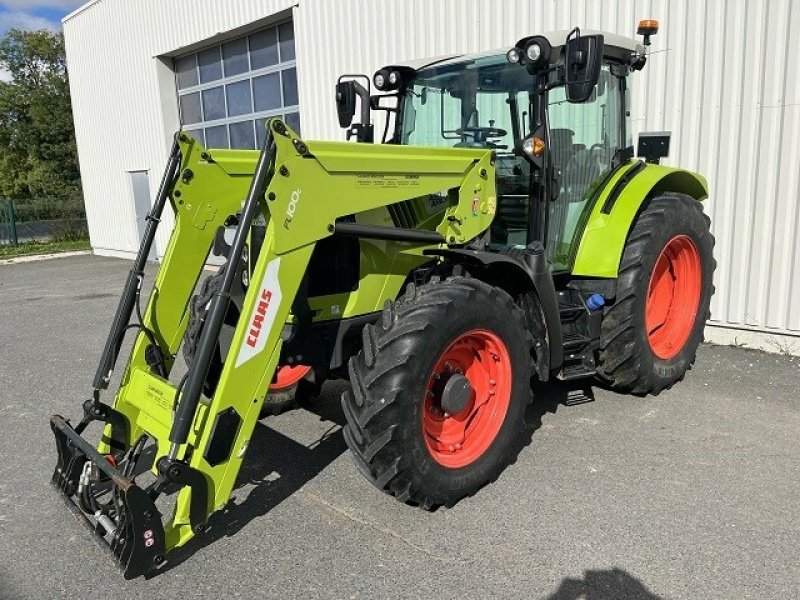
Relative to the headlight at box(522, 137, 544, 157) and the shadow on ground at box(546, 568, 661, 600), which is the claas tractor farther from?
the shadow on ground at box(546, 568, 661, 600)

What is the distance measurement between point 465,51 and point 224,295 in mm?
5786

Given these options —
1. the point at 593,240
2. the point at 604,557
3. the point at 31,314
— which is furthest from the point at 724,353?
the point at 31,314

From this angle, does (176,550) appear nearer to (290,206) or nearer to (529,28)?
(290,206)

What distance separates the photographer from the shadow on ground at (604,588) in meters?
2.57

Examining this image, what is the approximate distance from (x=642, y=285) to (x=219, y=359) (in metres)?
2.69

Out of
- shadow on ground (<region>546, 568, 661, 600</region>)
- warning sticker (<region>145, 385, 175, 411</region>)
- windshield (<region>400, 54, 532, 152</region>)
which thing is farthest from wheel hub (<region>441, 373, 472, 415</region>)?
windshield (<region>400, 54, 532, 152</region>)

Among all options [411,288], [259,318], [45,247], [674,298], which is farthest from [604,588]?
[45,247]

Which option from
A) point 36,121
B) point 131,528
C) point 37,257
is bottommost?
point 37,257

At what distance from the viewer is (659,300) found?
500cm

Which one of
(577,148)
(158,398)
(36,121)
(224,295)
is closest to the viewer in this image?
(224,295)

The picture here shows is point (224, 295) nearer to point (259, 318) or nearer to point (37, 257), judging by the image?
point (259, 318)

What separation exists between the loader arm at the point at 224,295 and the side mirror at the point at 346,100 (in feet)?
3.63

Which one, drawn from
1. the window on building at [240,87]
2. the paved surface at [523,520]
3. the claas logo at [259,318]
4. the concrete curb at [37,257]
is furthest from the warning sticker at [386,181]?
the concrete curb at [37,257]

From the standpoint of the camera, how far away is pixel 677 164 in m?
6.09
